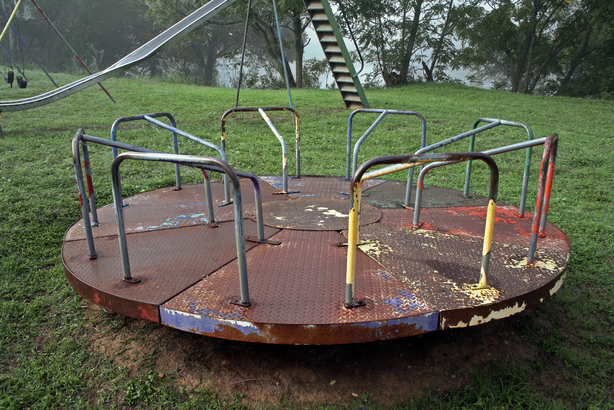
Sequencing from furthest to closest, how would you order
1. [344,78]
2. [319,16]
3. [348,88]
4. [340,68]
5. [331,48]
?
[348,88] < [344,78] < [340,68] < [331,48] < [319,16]

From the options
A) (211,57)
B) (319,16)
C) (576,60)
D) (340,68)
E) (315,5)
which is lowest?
(340,68)

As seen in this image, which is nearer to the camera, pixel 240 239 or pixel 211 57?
pixel 240 239

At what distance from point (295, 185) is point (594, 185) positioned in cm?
403

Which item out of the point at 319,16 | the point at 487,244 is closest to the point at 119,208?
the point at 487,244

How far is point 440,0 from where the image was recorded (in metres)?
19.6

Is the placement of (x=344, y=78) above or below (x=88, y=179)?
above

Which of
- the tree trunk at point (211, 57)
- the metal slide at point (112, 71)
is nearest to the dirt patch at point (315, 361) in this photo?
the metal slide at point (112, 71)

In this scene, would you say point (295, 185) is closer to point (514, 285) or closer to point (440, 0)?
point (514, 285)

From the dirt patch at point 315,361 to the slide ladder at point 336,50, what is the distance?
7863mm

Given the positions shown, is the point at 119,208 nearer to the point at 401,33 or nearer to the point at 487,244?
the point at 487,244

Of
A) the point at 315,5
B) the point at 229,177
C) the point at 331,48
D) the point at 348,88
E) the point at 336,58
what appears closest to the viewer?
the point at 229,177

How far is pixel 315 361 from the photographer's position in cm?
247

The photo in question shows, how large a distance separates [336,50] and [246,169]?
4.82 meters

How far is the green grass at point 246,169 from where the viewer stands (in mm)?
2211
